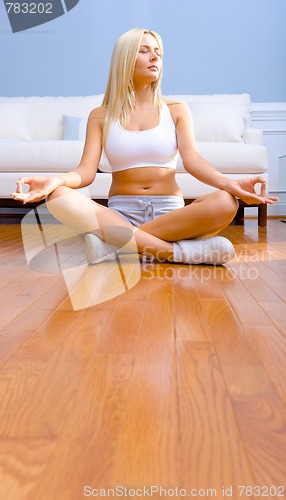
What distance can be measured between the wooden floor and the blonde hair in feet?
2.70

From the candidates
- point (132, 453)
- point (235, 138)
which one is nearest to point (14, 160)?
point (235, 138)

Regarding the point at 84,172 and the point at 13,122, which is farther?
the point at 13,122

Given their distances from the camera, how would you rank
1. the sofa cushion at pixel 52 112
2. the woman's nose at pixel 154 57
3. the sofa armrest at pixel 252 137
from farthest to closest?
the sofa cushion at pixel 52 112
the sofa armrest at pixel 252 137
the woman's nose at pixel 154 57

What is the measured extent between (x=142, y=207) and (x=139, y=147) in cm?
19

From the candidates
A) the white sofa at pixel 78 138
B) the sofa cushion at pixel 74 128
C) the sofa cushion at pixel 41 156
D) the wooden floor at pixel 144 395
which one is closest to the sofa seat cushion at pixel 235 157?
the white sofa at pixel 78 138

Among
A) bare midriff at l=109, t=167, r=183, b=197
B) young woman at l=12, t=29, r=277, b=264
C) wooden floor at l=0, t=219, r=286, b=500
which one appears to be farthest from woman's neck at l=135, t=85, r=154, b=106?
wooden floor at l=0, t=219, r=286, b=500

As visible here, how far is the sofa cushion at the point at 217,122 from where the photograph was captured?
3.86m

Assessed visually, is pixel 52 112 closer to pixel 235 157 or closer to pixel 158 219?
pixel 235 157

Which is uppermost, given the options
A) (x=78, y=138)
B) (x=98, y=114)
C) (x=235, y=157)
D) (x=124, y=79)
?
(x=124, y=79)

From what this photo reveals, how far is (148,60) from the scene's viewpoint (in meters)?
1.84

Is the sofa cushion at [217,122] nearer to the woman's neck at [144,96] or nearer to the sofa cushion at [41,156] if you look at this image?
the sofa cushion at [41,156]

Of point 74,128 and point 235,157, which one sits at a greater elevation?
point 74,128

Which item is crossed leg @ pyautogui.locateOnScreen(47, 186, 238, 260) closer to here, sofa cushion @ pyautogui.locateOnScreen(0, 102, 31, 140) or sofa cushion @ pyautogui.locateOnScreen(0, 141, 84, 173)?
sofa cushion @ pyautogui.locateOnScreen(0, 141, 84, 173)

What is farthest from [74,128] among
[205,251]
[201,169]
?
[205,251]
